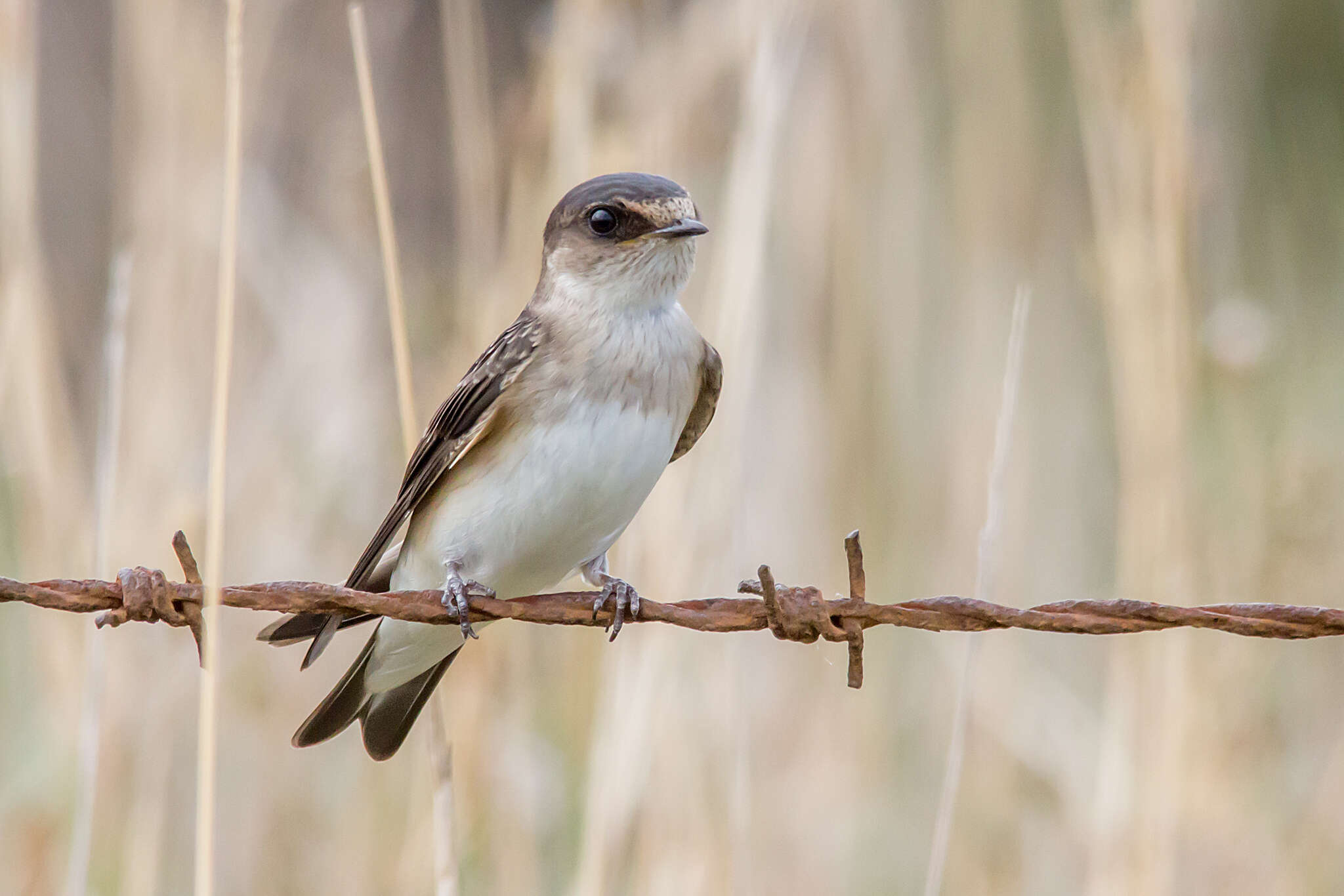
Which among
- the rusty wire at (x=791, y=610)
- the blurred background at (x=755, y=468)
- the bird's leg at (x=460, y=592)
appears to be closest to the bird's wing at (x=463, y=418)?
the bird's leg at (x=460, y=592)

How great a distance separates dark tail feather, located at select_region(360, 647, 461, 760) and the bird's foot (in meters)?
0.34

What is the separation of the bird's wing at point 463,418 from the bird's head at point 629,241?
6.3 inches

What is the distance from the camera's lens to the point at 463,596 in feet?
8.08

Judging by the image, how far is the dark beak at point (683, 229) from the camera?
2.66 metres

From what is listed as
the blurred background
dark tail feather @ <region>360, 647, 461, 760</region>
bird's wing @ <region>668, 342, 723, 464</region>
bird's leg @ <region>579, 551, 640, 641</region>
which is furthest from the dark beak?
A: dark tail feather @ <region>360, 647, 461, 760</region>

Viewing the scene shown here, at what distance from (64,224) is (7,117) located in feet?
15.3

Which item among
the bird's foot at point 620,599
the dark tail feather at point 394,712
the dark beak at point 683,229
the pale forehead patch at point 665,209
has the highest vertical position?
the pale forehead patch at point 665,209

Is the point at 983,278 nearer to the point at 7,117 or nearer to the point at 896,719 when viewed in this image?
the point at 896,719

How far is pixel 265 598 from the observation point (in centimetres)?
190

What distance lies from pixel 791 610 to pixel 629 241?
1096 millimetres

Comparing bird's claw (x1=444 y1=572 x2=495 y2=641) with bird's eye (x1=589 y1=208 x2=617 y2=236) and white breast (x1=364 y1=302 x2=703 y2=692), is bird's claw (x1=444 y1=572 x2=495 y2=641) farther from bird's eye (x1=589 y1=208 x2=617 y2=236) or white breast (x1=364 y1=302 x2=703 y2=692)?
bird's eye (x1=589 y1=208 x2=617 y2=236)

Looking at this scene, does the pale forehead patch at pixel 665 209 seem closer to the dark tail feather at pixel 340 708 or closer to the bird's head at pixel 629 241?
the bird's head at pixel 629 241

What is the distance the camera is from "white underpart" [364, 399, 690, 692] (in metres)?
2.62

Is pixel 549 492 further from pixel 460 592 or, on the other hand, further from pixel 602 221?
pixel 602 221
